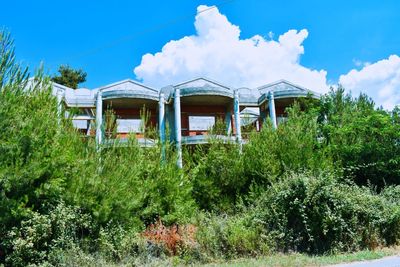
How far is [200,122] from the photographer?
89.1ft

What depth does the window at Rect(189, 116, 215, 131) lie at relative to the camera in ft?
88.2

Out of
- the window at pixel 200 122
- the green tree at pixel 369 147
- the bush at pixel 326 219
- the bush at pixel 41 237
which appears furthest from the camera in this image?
the window at pixel 200 122

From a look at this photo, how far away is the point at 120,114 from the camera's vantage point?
26844mm

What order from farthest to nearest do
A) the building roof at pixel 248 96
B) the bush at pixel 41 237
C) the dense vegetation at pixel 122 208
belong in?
1. the building roof at pixel 248 96
2. the dense vegetation at pixel 122 208
3. the bush at pixel 41 237

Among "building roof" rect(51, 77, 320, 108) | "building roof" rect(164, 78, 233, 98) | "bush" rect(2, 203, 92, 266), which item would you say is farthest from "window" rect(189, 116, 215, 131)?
"bush" rect(2, 203, 92, 266)

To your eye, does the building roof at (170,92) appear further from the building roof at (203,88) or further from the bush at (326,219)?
the bush at (326,219)

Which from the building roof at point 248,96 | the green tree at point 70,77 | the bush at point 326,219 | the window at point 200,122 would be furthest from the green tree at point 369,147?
the green tree at point 70,77

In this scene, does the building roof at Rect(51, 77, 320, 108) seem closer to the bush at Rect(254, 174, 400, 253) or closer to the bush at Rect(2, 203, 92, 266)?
the bush at Rect(254, 174, 400, 253)

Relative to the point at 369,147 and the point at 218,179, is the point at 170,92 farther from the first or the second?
the point at 369,147

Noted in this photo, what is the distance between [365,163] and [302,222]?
27.4 ft

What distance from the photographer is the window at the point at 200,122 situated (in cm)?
2688

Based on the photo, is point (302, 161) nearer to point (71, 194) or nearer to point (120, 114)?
point (71, 194)

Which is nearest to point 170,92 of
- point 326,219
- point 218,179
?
point 218,179

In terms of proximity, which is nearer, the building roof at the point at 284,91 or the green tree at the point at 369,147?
the green tree at the point at 369,147
